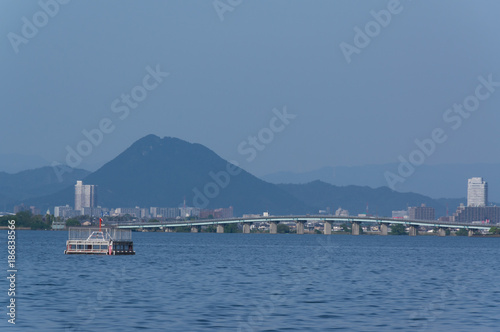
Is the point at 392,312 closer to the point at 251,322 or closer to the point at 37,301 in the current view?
the point at 251,322

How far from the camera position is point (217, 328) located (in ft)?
127

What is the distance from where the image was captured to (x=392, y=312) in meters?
45.6

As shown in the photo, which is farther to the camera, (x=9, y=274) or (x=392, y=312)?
(x=9, y=274)

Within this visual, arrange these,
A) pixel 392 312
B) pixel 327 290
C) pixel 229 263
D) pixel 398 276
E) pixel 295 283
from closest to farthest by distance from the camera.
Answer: pixel 392 312, pixel 327 290, pixel 295 283, pixel 398 276, pixel 229 263

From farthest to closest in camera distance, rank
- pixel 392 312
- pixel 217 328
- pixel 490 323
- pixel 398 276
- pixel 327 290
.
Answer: pixel 398 276 → pixel 327 290 → pixel 392 312 → pixel 490 323 → pixel 217 328

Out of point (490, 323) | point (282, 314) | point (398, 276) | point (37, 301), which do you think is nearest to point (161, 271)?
point (398, 276)

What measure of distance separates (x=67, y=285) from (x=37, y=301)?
1104 cm

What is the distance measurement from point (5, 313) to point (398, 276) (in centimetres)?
3904

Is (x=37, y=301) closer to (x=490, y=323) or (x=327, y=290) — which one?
(x=327, y=290)

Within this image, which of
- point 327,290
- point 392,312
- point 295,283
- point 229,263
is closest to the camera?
point 392,312

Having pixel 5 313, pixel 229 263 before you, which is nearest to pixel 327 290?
pixel 5 313

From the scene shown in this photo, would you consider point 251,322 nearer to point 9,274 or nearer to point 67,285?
point 67,285

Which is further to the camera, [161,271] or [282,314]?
[161,271]

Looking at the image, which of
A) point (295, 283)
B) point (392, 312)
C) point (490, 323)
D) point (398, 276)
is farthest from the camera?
point (398, 276)
